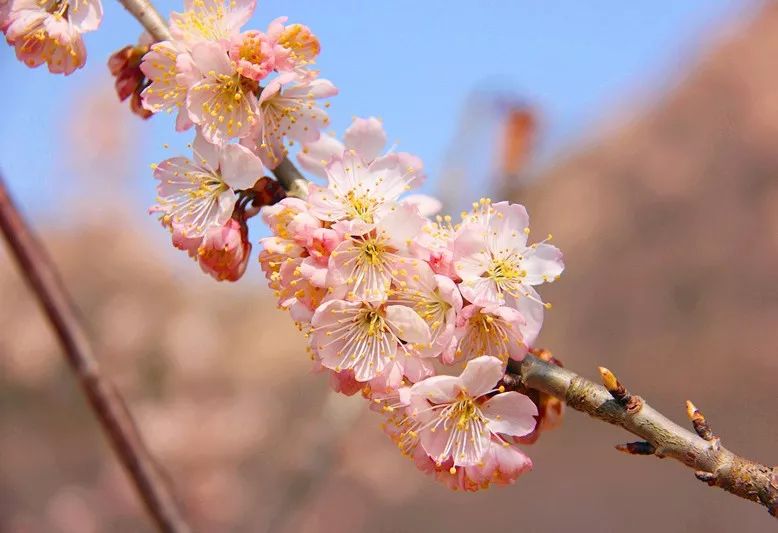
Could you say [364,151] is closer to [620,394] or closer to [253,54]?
[253,54]

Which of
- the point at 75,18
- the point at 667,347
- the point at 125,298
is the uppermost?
the point at 75,18

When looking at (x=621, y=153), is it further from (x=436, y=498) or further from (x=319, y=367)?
(x=319, y=367)

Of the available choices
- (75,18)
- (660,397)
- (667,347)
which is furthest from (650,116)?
(75,18)

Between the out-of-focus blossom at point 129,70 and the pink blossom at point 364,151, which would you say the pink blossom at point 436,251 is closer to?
the pink blossom at point 364,151

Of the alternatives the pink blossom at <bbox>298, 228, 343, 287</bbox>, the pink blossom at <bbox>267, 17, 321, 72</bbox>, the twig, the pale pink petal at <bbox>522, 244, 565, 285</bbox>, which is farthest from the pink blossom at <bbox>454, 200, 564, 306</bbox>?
the twig

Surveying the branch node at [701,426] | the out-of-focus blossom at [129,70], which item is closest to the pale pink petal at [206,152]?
the out-of-focus blossom at [129,70]

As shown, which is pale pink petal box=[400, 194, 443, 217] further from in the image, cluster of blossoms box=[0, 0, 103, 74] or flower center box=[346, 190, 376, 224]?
cluster of blossoms box=[0, 0, 103, 74]

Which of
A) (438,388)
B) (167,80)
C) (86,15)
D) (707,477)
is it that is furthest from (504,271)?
(86,15)

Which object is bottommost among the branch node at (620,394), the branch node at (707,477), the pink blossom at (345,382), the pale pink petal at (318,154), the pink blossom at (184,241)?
the branch node at (707,477)
